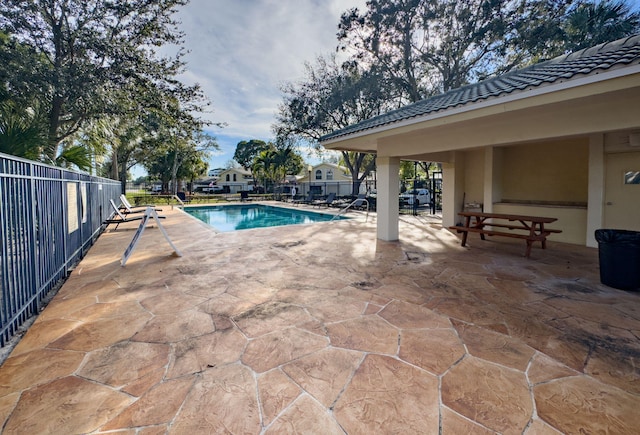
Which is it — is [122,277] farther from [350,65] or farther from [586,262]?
[350,65]

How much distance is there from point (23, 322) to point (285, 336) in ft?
9.96

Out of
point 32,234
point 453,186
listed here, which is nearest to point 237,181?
point 453,186

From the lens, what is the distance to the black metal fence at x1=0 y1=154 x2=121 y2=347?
2.79m

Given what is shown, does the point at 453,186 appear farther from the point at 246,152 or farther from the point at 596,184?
the point at 246,152

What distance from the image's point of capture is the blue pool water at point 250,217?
45.7 ft

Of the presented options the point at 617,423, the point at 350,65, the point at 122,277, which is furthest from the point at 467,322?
the point at 350,65

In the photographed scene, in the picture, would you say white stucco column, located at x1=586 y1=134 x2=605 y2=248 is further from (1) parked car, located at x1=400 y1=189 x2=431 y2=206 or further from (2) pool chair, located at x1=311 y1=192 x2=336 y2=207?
(1) parked car, located at x1=400 y1=189 x2=431 y2=206

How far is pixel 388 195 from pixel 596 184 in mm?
4937

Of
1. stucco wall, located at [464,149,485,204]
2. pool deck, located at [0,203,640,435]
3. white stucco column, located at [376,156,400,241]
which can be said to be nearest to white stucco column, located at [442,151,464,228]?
stucco wall, located at [464,149,485,204]

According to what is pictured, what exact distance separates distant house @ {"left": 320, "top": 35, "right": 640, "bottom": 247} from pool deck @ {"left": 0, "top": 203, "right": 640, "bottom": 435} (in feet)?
8.80

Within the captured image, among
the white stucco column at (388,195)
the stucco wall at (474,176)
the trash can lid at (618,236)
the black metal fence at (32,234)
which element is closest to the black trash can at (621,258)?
the trash can lid at (618,236)

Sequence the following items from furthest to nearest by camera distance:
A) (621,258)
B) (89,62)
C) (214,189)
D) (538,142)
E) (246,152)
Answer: (246,152) < (214,189) < (89,62) < (538,142) < (621,258)

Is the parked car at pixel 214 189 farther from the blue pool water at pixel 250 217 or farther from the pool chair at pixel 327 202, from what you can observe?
the pool chair at pixel 327 202

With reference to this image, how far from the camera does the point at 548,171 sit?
844cm
